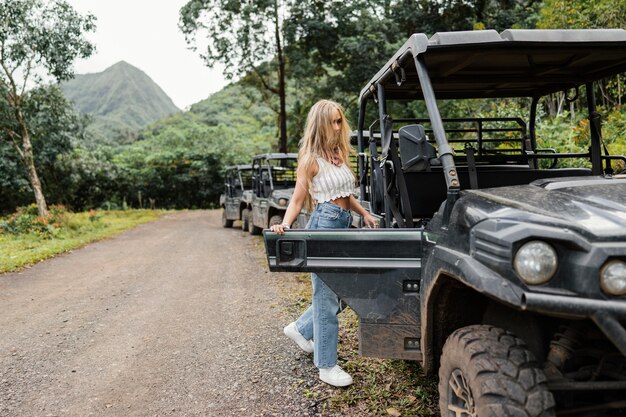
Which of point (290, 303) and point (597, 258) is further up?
point (597, 258)

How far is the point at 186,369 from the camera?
13.6 ft

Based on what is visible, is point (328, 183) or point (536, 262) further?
point (328, 183)

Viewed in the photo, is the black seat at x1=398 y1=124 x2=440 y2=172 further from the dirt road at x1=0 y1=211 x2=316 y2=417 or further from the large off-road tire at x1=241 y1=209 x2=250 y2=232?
the large off-road tire at x1=241 y1=209 x2=250 y2=232

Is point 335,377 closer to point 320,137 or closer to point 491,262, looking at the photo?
point 320,137

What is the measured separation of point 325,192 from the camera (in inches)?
141

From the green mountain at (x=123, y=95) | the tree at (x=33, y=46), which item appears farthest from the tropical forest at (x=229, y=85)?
the green mountain at (x=123, y=95)

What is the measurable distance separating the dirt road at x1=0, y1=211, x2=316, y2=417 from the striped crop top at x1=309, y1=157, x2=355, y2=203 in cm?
134

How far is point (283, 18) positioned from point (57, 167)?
39.9ft

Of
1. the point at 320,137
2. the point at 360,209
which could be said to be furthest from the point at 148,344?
the point at 320,137

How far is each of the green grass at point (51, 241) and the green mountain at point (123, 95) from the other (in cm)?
5294

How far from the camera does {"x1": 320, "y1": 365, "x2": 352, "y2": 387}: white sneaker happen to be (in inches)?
139

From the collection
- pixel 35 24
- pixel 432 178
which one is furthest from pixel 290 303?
pixel 35 24

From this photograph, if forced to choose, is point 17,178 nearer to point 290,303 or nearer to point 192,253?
point 192,253

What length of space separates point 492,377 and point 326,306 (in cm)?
158
